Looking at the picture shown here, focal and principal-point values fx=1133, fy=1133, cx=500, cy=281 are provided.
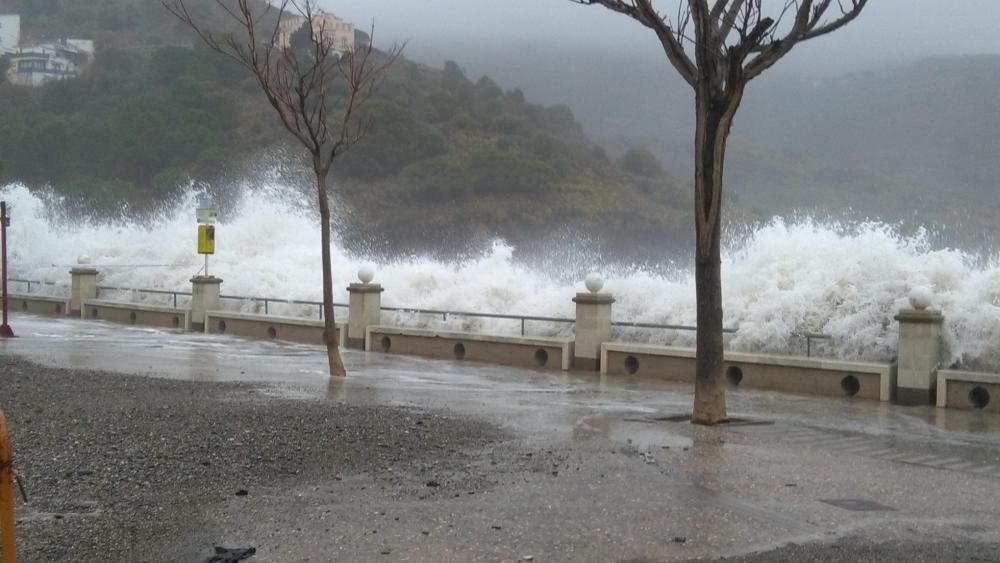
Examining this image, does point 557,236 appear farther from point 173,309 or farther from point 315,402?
point 315,402

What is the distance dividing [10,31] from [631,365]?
162509mm

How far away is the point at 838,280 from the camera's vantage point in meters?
19.4

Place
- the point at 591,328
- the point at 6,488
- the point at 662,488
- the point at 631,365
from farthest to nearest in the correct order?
the point at 591,328
the point at 631,365
the point at 662,488
the point at 6,488

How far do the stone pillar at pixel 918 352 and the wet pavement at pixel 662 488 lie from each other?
556mm

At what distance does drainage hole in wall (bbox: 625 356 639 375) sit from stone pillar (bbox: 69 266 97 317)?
1832 centimetres

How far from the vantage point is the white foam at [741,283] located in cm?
1775

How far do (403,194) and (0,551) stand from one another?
98.6m

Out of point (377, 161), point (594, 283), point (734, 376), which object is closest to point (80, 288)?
point (594, 283)

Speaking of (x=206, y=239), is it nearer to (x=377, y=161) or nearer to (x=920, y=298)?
(x=920, y=298)

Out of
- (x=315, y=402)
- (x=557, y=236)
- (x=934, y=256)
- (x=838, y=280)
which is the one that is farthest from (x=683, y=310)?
(x=557, y=236)

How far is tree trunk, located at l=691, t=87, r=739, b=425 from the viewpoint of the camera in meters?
11.2

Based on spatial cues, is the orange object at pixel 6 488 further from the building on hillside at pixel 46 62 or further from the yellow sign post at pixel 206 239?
the building on hillside at pixel 46 62

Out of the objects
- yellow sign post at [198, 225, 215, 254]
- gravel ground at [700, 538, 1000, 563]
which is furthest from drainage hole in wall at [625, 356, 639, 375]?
yellow sign post at [198, 225, 215, 254]

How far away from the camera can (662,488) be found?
7.86 m
